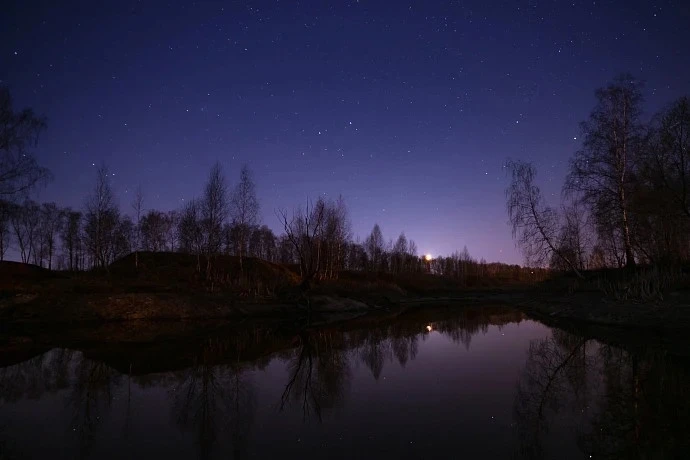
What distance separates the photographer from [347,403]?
28.1 ft

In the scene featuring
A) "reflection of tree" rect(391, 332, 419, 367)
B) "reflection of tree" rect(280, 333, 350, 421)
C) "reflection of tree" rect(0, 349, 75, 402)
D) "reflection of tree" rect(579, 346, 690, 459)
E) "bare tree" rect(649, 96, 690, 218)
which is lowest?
"reflection of tree" rect(391, 332, 419, 367)

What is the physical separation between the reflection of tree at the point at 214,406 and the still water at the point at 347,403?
0.04 m

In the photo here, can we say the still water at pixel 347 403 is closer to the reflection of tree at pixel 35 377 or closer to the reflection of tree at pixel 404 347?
the reflection of tree at pixel 35 377

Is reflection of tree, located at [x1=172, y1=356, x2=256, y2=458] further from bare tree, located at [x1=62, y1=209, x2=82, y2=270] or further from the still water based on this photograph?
bare tree, located at [x1=62, y1=209, x2=82, y2=270]

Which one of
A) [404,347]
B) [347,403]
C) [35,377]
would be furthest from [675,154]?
[35,377]

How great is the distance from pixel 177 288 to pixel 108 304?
24.8 ft

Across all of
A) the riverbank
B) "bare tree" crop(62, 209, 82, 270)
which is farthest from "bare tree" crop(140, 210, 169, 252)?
the riverbank

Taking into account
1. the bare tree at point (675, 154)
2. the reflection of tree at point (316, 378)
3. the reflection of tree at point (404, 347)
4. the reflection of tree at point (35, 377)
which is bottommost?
the reflection of tree at point (404, 347)

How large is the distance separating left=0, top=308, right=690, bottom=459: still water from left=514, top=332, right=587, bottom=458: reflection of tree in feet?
0.13

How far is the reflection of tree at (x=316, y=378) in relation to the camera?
28.4 feet

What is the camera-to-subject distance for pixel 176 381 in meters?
10.4

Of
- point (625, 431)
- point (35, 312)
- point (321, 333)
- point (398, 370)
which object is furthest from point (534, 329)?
point (35, 312)

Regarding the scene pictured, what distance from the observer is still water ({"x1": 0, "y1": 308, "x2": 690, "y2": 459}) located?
607 centimetres

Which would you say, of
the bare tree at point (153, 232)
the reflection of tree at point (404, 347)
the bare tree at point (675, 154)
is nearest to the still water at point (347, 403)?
the reflection of tree at point (404, 347)
